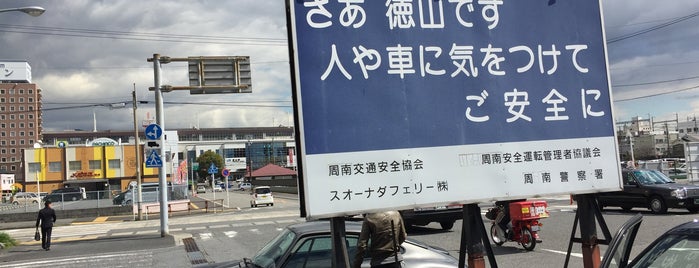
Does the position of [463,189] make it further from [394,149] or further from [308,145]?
[308,145]

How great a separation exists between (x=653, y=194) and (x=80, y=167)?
7703 centimetres

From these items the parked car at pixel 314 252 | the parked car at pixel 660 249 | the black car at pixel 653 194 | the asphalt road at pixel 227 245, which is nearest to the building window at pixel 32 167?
the asphalt road at pixel 227 245

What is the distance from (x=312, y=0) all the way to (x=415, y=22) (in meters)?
0.73

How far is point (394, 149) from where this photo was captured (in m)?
3.29

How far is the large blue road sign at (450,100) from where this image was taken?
3.18 metres

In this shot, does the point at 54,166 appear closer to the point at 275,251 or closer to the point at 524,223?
the point at 524,223

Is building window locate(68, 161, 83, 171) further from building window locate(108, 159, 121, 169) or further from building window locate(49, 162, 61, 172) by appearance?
building window locate(108, 159, 121, 169)

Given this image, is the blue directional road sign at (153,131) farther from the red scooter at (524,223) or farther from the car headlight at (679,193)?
the car headlight at (679,193)

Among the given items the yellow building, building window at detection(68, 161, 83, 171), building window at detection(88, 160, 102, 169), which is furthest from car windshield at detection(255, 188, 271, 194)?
building window at detection(68, 161, 83, 171)

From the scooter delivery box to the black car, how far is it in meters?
6.01

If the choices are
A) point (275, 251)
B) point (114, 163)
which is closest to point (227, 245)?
point (275, 251)

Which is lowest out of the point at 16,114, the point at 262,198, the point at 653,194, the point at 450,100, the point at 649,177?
the point at 262,198

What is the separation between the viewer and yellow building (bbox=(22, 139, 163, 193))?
74.1 m

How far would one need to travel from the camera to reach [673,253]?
11.1 ft
